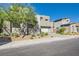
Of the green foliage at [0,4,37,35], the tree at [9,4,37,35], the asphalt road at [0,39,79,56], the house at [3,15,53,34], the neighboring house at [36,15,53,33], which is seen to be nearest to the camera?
the asphalt road at [0,39,79,56]

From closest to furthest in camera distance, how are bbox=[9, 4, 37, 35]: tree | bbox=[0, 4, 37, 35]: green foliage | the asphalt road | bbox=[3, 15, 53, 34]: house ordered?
the asphalt road
bbox=[0, 4, 37, 35]: green foliage
bbox=[9, 4, 37, 35]: tree
bbox=[3, 15, 53, 34]: house

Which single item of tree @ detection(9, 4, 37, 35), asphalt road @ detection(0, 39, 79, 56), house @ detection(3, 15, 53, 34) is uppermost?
tree @ detection(9, 4, 37, 35)

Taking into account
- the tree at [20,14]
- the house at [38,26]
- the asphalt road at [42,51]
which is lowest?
the asphalt road at [42,51]

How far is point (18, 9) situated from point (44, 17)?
1908 cm

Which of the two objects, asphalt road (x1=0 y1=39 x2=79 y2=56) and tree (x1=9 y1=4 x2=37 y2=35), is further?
tree (x1=9 y1=4 x2=37 y2=35)

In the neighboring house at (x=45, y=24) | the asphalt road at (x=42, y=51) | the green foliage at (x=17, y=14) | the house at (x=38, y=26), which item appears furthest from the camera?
the neighboring house at (x=45, y=24)

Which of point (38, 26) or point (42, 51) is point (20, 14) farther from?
point (42, 51)

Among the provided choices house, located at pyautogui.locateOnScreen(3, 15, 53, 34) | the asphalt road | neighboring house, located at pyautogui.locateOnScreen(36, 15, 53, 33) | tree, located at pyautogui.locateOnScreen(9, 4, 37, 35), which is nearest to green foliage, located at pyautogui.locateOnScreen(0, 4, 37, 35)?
tree, located at pyautogui.locateOnScreen(9, 4, 37, 35)

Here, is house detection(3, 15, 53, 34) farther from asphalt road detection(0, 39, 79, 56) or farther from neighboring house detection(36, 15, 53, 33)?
asphalt road detection(0, 39, 79, 56)

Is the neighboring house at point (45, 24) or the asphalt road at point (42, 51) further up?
the neighboring house at point (45, 24)

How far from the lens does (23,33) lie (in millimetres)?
34375

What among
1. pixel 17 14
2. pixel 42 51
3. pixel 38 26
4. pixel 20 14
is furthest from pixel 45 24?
pixel 42 51

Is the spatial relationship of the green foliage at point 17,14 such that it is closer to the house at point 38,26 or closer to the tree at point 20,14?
the tree at point 20,14

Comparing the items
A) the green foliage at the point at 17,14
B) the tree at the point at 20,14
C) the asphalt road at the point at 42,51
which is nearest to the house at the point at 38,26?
the tree at the point at 20,14
